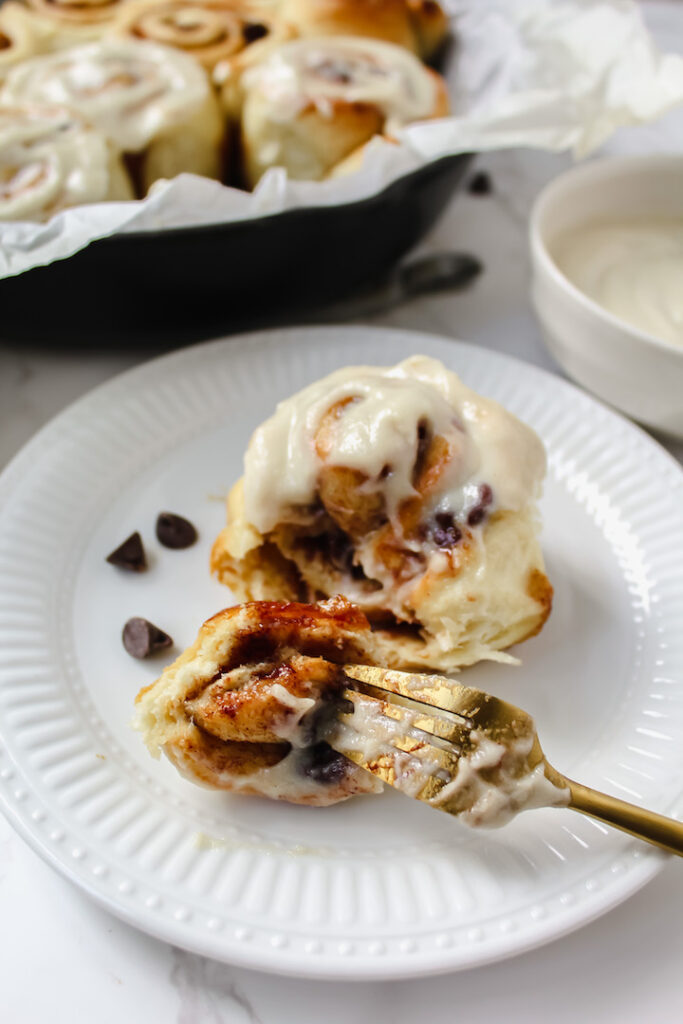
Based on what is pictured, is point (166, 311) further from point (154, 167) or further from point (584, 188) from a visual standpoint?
point (584, 188)

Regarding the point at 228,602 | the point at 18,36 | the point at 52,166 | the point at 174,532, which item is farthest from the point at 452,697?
the point at 18,36

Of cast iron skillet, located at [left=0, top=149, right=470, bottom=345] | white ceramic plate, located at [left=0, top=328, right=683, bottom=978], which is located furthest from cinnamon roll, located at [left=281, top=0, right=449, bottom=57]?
white ceramic plate, located at [left=0, top=328, right=683, bottom=978]

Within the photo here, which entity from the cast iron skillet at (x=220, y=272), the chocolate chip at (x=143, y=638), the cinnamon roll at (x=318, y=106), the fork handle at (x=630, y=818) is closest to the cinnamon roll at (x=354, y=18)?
the cinnamon roll at (x=318, y=106)

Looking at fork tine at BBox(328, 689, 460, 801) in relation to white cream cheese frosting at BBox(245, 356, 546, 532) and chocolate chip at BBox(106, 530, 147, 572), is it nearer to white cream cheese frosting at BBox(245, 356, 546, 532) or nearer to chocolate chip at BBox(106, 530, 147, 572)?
white cream cheese frosting at BBox(245, 356, 546, 532)

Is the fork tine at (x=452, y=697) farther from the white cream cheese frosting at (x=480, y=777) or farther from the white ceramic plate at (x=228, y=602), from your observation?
the white ceramic plate at (x=228, y=602)

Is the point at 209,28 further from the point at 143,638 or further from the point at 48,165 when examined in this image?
the point at 143,638

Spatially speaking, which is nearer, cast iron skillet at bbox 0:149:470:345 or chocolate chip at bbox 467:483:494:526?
chocolate chip at bbox 467:483:494:526
